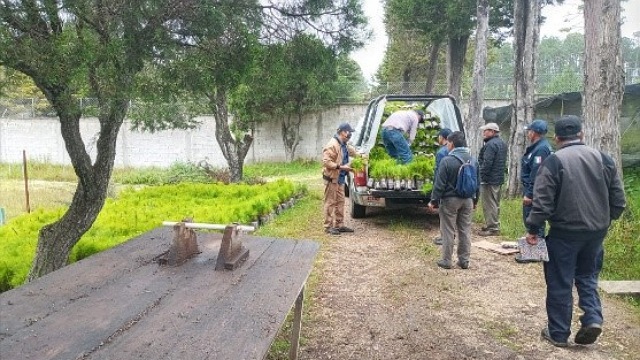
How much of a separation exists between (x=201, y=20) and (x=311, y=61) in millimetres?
1737

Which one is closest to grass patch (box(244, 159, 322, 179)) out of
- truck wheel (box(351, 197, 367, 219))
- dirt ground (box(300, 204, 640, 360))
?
truck wheel (box(351, 197, 367, 219))

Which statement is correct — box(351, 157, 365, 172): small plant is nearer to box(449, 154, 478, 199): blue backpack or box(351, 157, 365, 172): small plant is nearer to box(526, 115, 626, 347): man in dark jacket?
box(449, 154, 478, 199): blue backpack

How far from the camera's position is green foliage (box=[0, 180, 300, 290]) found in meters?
6.22

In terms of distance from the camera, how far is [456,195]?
20.4 ft

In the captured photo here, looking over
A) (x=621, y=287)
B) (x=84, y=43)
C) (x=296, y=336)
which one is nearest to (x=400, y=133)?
(x=621, y=287)

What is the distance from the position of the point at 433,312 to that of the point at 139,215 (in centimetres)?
534

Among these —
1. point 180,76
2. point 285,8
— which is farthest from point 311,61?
point 180,76

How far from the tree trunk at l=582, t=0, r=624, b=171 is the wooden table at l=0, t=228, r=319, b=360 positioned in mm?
6269

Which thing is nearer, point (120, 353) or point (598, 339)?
point (120, 353)

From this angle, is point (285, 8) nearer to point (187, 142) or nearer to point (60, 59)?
point (60, 59)

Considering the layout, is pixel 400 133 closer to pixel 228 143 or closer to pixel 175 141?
pixel 228 143

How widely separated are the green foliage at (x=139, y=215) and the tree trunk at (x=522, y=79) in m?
5.06

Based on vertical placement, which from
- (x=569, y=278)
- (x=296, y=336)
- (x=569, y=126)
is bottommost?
(x=296, y=336)

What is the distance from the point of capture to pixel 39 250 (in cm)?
559
